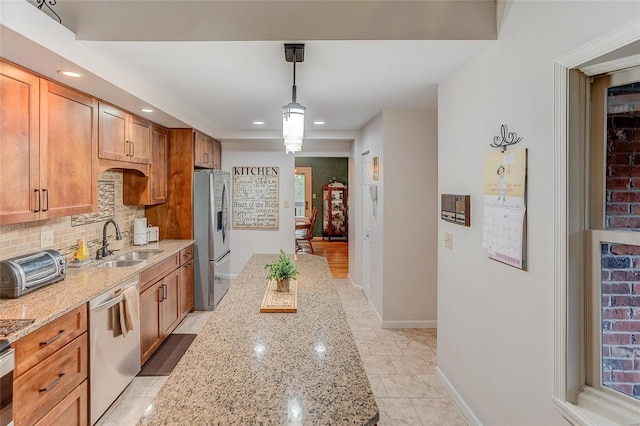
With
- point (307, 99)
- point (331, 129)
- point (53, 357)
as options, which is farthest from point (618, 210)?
point (331, 129)

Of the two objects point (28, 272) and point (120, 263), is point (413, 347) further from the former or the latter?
point (28, 272)

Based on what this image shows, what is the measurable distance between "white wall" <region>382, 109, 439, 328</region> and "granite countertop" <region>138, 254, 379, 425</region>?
2029 mm

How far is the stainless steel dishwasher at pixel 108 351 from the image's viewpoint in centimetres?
214

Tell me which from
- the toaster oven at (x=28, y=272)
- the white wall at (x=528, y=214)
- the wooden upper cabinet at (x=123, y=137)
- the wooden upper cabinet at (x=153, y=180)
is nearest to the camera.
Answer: the white wall at (x=528, y=214)

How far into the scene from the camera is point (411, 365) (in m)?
2.96

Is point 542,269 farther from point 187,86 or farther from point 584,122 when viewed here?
point 187,86

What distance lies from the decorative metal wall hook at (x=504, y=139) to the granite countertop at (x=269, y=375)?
1200 millimetres

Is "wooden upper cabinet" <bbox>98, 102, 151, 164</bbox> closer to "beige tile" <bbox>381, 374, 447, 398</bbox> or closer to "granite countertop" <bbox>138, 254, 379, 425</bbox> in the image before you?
"granite countertop" <bbox>138, 254, 379, 425</bbox>

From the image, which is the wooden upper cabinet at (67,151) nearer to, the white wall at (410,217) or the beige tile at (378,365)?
the beige tile at (378,365)

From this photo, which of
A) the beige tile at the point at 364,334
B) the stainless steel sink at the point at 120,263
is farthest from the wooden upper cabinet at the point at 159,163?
the beige tile at the point at 364,334

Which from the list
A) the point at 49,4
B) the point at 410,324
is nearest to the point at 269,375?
the point at 49,4

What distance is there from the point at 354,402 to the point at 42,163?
2.28 metres

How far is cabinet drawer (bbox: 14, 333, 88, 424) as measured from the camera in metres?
1.59

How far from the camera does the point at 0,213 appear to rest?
1.85 meters
